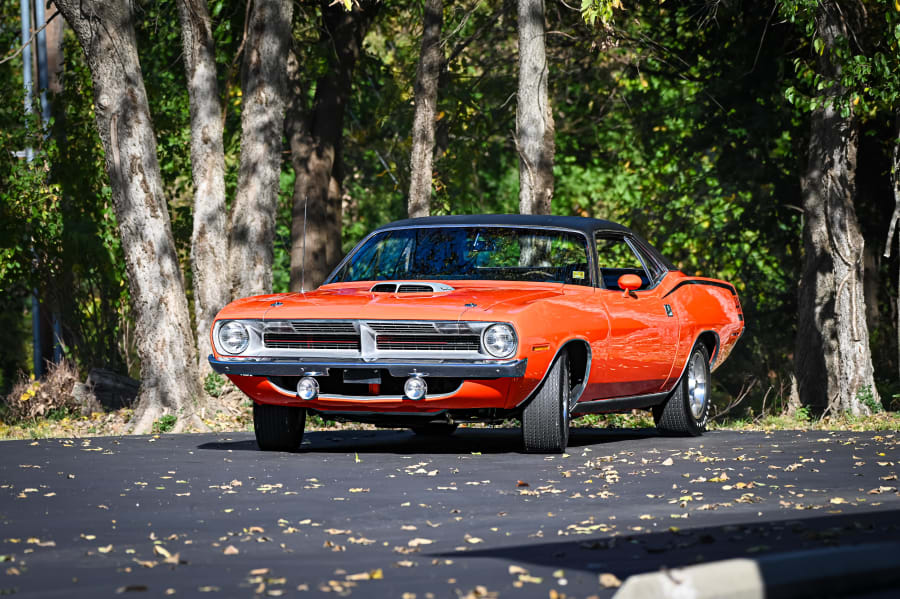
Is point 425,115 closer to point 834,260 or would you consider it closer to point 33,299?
point 834,260

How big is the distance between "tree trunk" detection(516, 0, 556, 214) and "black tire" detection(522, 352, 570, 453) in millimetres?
6599

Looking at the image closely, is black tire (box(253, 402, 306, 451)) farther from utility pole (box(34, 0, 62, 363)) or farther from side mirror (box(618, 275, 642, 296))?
utility pole (box(34, 0, 62, 363))

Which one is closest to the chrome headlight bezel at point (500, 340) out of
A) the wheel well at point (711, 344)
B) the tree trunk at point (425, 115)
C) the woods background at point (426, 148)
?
the wheel well at point (711, 344)

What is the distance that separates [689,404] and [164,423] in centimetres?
505

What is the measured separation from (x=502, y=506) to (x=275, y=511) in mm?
1138

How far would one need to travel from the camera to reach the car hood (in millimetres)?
9797

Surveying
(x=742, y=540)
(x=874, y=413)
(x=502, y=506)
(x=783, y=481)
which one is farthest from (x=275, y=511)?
(x=874, y=413)

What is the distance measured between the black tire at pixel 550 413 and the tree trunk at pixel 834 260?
20.5 feet

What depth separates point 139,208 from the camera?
47.9ft

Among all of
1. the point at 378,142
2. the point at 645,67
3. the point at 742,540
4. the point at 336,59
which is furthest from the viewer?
the point at 378,142

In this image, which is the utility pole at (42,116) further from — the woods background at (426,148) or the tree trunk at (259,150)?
the tree trunk at (259,150)

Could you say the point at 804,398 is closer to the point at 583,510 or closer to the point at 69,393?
the point at 69,393

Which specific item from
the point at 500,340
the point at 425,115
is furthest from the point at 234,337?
the point at 425,115

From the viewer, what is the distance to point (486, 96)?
28.5m
